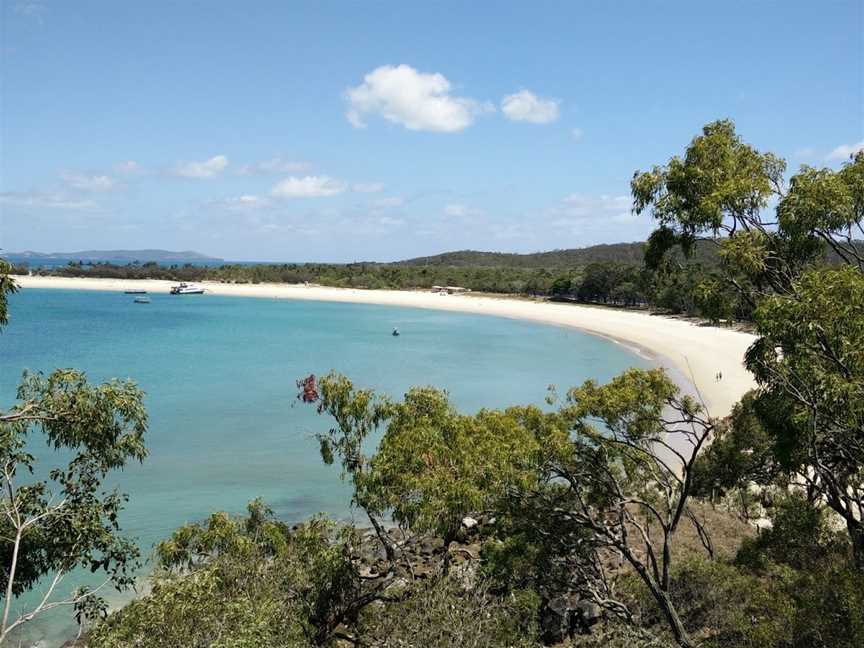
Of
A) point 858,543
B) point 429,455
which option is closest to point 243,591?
point 429,455

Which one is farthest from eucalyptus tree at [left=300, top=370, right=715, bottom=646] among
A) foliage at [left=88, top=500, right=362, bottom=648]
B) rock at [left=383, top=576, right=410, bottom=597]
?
rock at [left=383, top=576, right=410, bottom=597]

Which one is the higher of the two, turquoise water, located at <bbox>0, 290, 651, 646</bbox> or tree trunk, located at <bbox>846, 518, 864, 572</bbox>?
tree trunk, located at <bbox>846, 518, 864, 572</bbox>

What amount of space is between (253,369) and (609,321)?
1711 inches

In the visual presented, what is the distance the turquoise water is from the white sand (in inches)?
138

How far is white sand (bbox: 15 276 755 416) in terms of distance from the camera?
37.8 metres

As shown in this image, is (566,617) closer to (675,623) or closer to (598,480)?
(675,623)

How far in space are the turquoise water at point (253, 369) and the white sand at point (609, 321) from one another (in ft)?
11.5

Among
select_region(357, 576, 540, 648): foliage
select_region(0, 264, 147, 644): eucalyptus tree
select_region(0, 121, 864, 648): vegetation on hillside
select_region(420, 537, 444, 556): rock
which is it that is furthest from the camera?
select_region(420, 537, 444, 556): rock

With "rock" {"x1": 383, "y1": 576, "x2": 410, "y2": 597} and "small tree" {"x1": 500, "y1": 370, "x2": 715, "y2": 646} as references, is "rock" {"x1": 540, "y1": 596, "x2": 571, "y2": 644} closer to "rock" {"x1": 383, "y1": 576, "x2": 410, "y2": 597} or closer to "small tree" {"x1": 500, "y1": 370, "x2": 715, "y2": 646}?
"small tree" {"x1": 500, "y1": 370, "x2": 715, "y2": 646}

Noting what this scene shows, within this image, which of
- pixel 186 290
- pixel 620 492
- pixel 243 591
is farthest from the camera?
pixel 186 290

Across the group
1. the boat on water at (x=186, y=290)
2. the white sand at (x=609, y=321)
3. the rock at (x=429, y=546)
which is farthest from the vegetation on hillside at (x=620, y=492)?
the boat on water at (x=186, y=290)

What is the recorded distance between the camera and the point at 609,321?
237 feet

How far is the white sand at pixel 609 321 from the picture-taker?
1486 inches

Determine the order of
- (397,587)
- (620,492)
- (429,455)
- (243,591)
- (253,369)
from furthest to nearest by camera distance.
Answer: (253,369)
(397,587)
(620,492)
(429,455)
(243,591)
